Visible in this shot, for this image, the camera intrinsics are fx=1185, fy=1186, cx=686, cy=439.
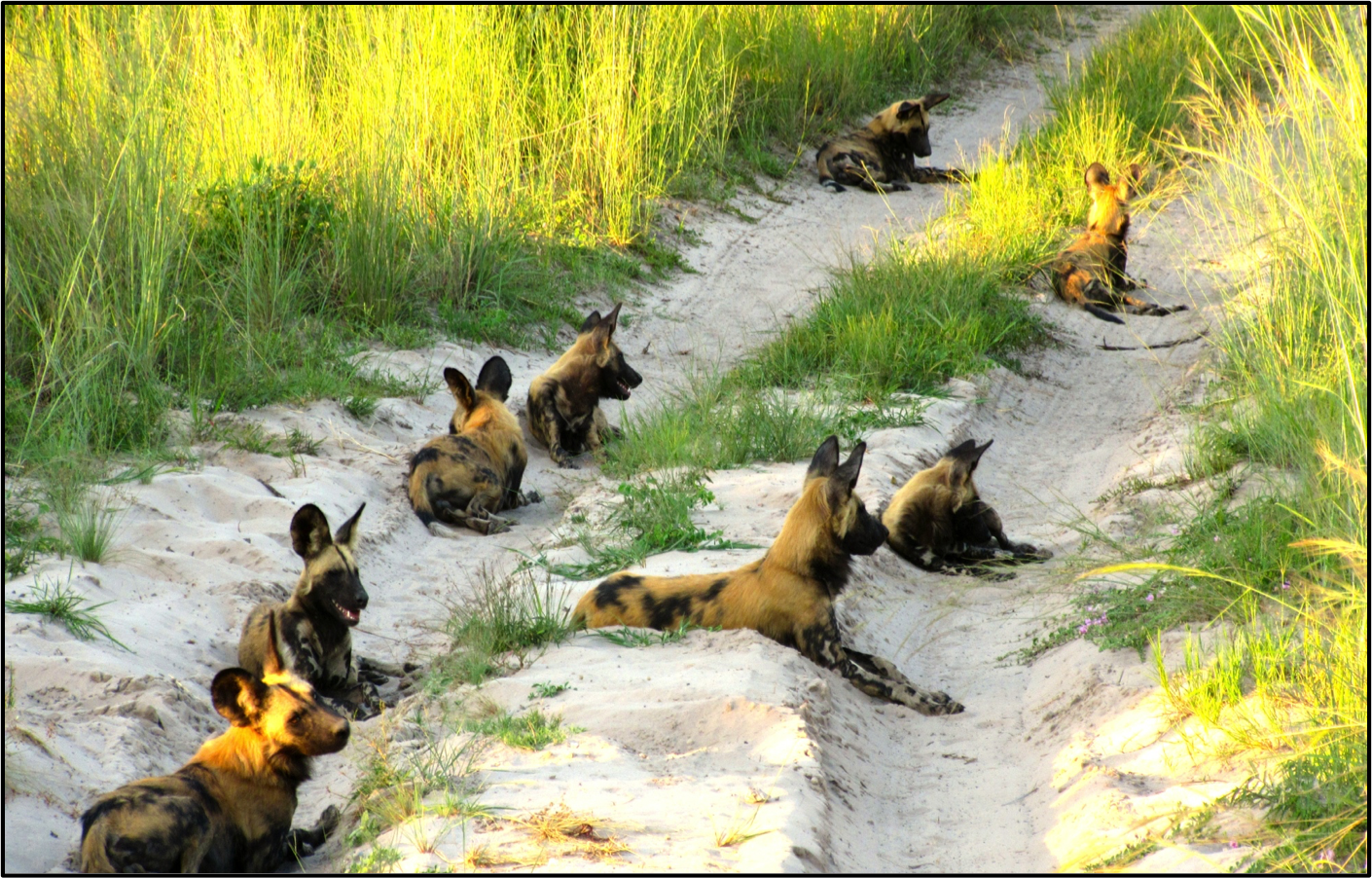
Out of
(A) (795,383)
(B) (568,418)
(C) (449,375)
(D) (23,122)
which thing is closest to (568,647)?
(C) (449,375)

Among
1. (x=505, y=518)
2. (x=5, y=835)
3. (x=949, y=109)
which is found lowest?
(x=505, y=518)

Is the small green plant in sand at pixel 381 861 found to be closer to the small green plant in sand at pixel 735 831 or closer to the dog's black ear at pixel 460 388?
the small green plant in sand at pixel 735 831

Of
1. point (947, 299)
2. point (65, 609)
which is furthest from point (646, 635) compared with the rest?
point (947, 299)

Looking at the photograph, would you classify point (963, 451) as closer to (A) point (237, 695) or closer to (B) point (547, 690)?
(B) point (547, 690)

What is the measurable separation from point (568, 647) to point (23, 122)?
3838 mm

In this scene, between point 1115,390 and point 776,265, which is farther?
point 776,265

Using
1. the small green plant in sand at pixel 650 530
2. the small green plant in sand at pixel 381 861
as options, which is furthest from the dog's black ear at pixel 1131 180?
the small green plant in sand at pixel 381 861

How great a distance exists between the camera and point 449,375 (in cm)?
585

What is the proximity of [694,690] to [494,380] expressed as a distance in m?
3.10

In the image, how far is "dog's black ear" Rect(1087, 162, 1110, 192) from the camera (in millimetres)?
8523

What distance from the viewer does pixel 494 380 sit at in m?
6.19

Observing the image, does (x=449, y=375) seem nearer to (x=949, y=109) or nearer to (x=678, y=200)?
(x=678, y=200)

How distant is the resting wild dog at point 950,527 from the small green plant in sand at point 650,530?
32.2 inches

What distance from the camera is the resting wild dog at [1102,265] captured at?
7973 millimetres
